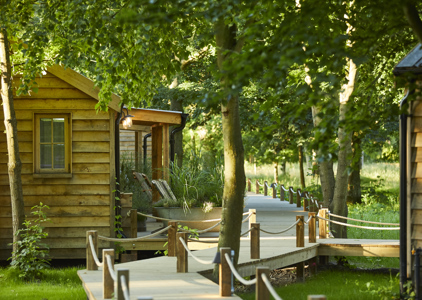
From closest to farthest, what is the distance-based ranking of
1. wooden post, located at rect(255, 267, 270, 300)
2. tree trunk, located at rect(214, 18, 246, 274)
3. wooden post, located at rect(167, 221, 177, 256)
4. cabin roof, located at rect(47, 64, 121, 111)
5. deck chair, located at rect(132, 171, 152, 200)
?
1. wooden post, located at rect(255, 267, 270, 300)
2. tree trunk, located at rect(214, 18, 246, 274)
3. wooden post, located at rect(167, 221, 177, 256)
4. cabin roof, located at rect(47, 64, 121, 111)
5. deck chair, located at rect(132, 171, 152, 200)

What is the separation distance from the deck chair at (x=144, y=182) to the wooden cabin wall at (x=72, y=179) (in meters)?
3.00

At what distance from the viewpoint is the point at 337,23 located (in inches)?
288

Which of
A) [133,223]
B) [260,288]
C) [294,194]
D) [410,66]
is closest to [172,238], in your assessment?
[133,223]

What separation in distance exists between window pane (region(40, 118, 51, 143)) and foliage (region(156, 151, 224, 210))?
2547mm

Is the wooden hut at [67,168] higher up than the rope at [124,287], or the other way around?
the wooden hut at [67,168]

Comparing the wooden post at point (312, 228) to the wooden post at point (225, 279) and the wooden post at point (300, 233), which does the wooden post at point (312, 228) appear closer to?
the wooden post at point (300, 233)

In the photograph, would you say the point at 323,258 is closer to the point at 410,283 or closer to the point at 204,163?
the point at 204,163

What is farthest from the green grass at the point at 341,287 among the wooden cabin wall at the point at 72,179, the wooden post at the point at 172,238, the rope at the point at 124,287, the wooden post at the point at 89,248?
the rope at the point at 124,287

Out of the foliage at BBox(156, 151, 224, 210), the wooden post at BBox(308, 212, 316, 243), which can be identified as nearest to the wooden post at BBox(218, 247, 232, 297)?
the foliage at BBox(156, 151, 224, 210)

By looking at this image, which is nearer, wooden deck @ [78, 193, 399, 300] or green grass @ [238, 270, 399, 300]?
wooden deck @ [78, 193, 399, 300]

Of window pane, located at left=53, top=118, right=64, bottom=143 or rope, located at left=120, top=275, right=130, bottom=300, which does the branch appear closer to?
rope, located at left=120, top=275, right=130, bottom=300

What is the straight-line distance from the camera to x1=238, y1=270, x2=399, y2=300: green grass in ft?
29.9

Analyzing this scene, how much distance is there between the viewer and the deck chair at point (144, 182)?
1410 cm

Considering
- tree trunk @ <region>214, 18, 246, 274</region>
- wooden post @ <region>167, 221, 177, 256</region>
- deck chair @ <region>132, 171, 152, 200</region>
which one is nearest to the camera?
tree trunk @ <region>214, 18, 246, 274</region>
